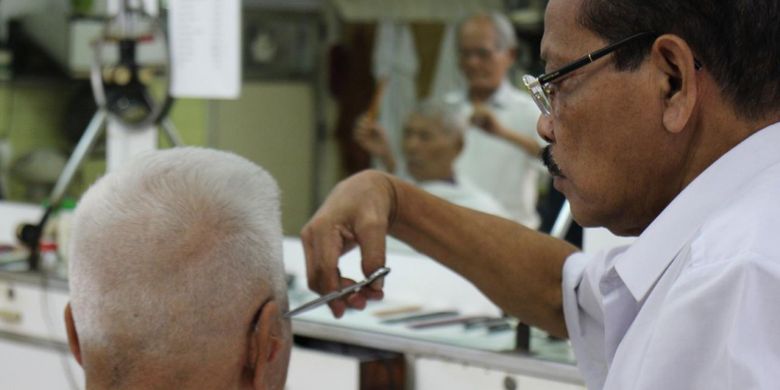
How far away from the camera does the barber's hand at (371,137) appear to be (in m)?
4.54

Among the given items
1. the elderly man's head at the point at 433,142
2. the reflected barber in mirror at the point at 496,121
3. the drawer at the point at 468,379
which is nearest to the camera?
the drawer at the point at 468,379

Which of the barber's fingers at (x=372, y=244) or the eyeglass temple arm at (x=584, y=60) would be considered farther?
the barber's fingers at (x=372, y=244)

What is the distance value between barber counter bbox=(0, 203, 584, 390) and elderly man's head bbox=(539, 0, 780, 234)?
0.68 m

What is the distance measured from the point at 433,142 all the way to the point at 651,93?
2.66 meters

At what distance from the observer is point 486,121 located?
3795 mm

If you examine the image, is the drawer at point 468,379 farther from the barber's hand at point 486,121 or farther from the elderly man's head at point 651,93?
the barber's hand at point 486,121

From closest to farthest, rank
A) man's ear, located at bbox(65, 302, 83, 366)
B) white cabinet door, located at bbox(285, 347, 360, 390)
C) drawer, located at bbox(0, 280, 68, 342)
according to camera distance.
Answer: man's ear, located at bbox(65, 302, 83, 366) → white cabinet door, located at bbox(285, 347, 360, 390) → drawer, located at bbox(0, 280, 68, 342)

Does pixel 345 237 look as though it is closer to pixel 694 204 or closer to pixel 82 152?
pixel 694 204

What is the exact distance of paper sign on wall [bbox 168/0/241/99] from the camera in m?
2.62

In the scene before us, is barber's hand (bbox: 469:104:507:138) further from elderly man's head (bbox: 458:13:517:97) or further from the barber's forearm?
the barber's forearm

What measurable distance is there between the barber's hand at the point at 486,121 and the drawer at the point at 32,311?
1.63 m

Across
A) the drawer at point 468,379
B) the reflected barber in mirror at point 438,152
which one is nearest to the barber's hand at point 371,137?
the reflected barber in mirror at point 438,152

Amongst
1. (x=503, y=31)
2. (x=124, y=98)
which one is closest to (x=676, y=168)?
(x=124, y=98)

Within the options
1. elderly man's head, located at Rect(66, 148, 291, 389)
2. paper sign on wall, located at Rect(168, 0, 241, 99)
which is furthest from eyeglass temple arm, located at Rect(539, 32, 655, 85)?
paper sign on wall, located at Rect(168, 0, 241, 99)
